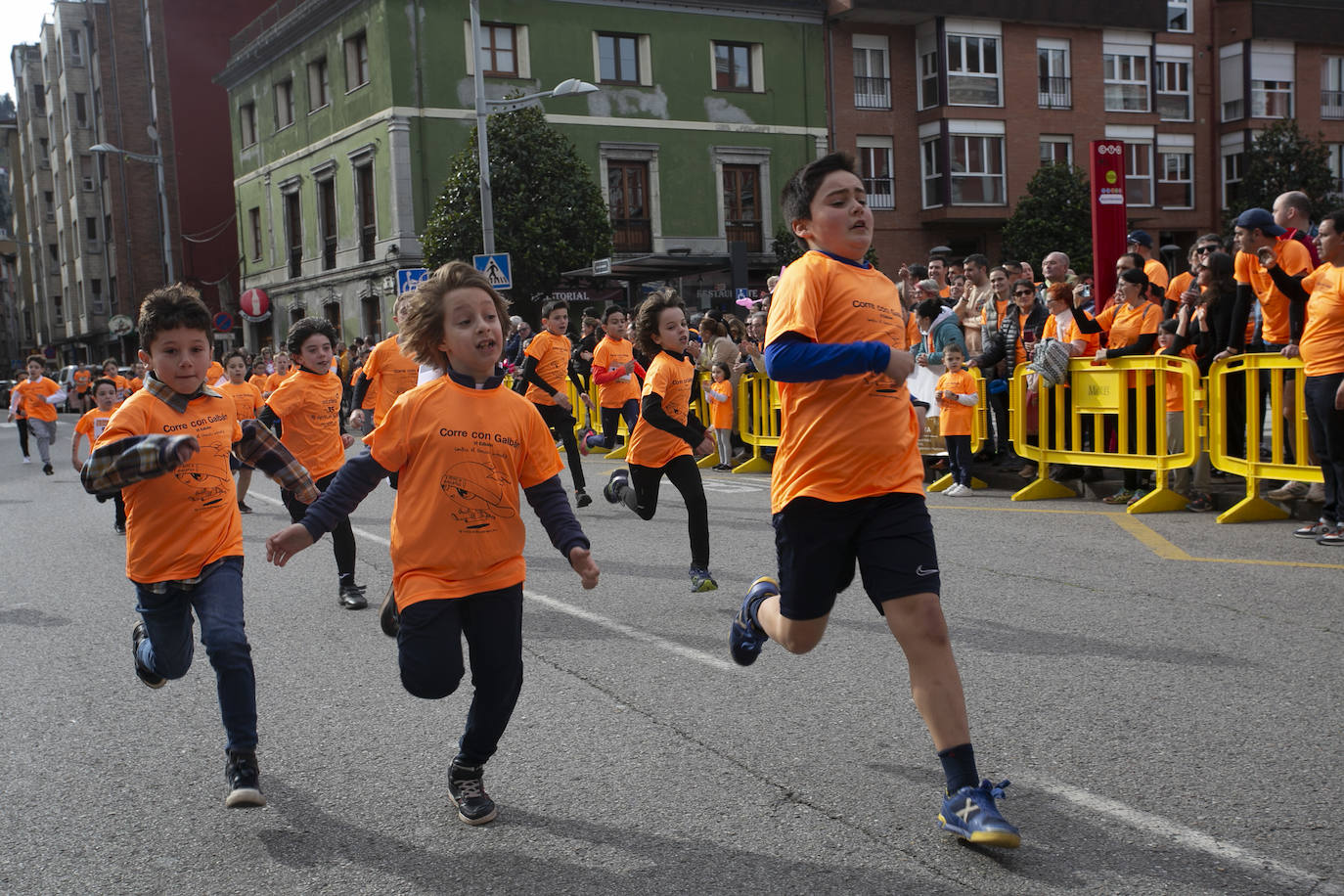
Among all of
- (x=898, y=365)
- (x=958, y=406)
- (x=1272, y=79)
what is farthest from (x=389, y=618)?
(x=1272, y=79)

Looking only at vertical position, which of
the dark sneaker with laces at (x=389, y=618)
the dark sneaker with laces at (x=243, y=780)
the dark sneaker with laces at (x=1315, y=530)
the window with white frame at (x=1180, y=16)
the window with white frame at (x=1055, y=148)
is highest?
the window with white frame at (x=1180, y=16)

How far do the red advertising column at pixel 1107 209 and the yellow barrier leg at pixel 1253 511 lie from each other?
3.71 m

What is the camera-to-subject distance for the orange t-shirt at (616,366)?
12.0m

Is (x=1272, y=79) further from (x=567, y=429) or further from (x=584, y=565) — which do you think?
(x=584, y=565)

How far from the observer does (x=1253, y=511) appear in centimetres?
940

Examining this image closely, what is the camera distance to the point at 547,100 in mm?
35031

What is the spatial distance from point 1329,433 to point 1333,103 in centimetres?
4096

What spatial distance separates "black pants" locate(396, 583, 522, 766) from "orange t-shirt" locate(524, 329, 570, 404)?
27.1 feet

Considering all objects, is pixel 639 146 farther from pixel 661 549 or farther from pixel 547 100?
pixel 661 549

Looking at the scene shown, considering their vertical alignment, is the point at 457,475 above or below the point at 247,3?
below

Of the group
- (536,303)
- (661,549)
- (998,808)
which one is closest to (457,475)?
(998,808)

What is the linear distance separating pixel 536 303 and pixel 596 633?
26.0 metres

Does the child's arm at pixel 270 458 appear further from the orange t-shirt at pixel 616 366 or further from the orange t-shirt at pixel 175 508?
the orange t-shirt at pixel 616 366

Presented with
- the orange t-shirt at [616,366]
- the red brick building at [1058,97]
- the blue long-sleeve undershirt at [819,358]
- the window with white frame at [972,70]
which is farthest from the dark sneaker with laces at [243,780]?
the window with white frame at [972,70]
